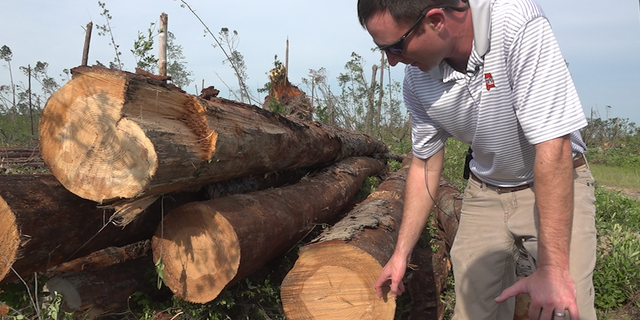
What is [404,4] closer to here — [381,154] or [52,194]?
[52,194]

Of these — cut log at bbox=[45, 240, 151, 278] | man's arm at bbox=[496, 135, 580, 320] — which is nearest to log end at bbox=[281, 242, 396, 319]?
man's arm at bbox=[496, 135, 580, 320]

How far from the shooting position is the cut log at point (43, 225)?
2.09m

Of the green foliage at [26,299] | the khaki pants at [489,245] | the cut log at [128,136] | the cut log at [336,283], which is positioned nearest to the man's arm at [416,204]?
the cut log at [336,283]

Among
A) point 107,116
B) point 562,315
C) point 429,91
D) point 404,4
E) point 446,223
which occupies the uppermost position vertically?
point 404,4

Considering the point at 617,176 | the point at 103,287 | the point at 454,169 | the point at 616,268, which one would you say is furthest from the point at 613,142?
the point at 103,287

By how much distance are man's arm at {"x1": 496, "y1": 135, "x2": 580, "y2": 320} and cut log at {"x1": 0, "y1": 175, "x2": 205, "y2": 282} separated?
217cm

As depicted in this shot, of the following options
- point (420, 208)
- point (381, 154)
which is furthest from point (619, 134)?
point (420, 208)

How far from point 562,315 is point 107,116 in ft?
7.43

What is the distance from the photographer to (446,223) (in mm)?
4227

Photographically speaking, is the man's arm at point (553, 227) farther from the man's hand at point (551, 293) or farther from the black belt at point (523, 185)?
the black belt at point (523, 185)

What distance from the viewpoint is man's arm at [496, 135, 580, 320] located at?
145 centimetres

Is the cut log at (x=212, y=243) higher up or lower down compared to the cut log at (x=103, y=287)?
higher up

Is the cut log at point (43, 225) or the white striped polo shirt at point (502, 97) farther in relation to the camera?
the cut log at point (43, 225)

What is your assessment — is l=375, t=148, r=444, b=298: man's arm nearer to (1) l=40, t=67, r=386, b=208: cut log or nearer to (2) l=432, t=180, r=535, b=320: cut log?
(2) l=432, t=180, r=535, b=320: cut log
